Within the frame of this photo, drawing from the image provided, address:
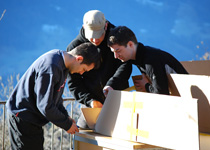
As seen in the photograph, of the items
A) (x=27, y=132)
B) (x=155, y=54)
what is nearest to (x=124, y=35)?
(x=155, y=54)

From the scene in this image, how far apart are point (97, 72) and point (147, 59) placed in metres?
0.61

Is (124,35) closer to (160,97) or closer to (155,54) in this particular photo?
(155,54)

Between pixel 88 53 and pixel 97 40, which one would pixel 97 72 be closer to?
pixel 97 40

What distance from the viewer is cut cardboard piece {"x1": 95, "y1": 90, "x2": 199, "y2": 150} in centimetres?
126

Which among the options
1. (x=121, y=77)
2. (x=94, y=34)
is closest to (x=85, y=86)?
(x=121, y=77)

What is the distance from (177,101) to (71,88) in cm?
108

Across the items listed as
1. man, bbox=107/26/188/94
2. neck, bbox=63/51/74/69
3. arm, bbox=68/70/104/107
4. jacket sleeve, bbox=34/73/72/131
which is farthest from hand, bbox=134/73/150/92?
jacket sleeve, bbox=34/73/72/131

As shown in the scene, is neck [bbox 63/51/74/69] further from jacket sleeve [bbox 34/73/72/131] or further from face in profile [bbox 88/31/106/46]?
face in profile [bbox 88/31/106/46]

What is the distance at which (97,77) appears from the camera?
2.24 m

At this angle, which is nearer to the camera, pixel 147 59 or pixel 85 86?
pixel 147 59

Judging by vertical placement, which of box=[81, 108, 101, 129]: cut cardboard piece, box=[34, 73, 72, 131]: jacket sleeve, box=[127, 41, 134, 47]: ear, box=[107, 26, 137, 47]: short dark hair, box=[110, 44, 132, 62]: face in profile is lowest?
box=[81, 108, 101, 129]: cut cardboard piece

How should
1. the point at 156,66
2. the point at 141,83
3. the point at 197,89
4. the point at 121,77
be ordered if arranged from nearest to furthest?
the point at 197,89 < the point at 156,66 < the point at 141,83 < the point at 121,77

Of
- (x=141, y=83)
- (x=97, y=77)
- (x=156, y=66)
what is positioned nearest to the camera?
(x=156, y=66)

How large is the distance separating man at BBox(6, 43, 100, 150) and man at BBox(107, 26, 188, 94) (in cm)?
16
